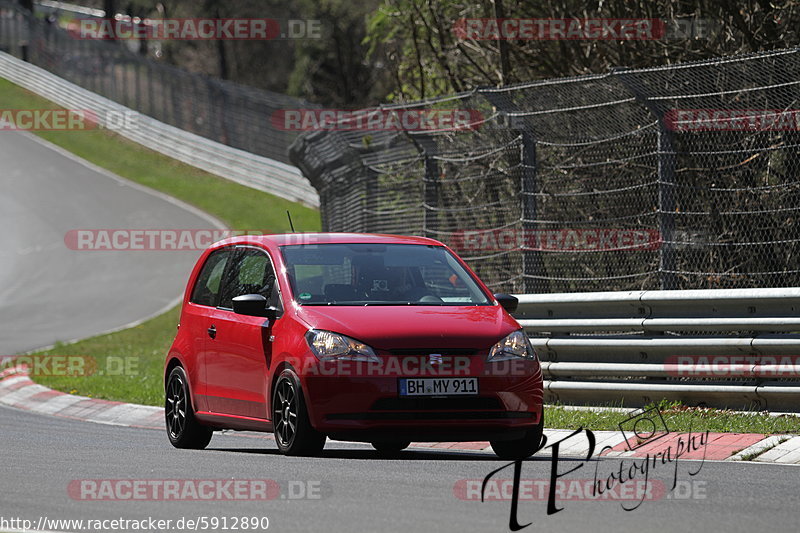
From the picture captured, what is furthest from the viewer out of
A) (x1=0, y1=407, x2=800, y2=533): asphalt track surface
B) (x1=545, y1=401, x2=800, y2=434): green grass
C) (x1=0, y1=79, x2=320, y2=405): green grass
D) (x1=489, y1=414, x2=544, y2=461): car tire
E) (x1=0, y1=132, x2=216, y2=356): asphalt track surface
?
(x1=0, y1=132, x2=216, y2=356): asphalt track surface

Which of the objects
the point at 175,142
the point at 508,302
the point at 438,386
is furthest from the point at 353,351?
the point at 175,142

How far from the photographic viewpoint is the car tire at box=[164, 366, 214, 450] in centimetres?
1098

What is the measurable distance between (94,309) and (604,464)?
63.1ft

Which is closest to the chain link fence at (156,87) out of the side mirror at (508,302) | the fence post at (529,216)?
the fence post at (529,216)

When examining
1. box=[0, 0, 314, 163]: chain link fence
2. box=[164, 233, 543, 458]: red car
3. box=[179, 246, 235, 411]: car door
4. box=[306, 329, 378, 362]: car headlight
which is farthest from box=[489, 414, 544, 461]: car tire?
box=[0, 0, 314, 163]: chain link fence

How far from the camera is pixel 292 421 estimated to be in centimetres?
935

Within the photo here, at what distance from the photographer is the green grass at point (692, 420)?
33.3 ft

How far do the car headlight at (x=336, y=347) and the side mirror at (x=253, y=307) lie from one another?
0.67 m

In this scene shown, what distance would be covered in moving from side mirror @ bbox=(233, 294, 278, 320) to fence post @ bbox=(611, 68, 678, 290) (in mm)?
3679

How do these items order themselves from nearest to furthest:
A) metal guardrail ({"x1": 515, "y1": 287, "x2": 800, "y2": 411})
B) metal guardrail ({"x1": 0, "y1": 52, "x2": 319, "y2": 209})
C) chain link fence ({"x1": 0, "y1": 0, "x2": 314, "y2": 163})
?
metal guardrail ({"x1": 515, "y1": 287, "x2": 800, "y2": 411})
metal guardrail ({"x1": 0, "y1": 52, "x2": 319, "y2": 209})
chain link fence ({"x1": 0, "y1": 0, "x2": 314, "y2": 163})

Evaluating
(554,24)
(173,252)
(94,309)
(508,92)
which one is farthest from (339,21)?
(508,92)

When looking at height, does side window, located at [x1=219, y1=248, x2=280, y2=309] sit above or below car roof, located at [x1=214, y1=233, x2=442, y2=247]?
below

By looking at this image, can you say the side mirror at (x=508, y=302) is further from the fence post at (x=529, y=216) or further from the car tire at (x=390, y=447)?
the fence post at (x=529, y=216)

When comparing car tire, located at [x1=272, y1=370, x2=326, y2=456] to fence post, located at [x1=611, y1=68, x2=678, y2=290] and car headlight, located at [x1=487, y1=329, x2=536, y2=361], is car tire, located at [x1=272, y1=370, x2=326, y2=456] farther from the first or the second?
fence post, located at [x1=611, y1=68, x2=678, y2=290]
